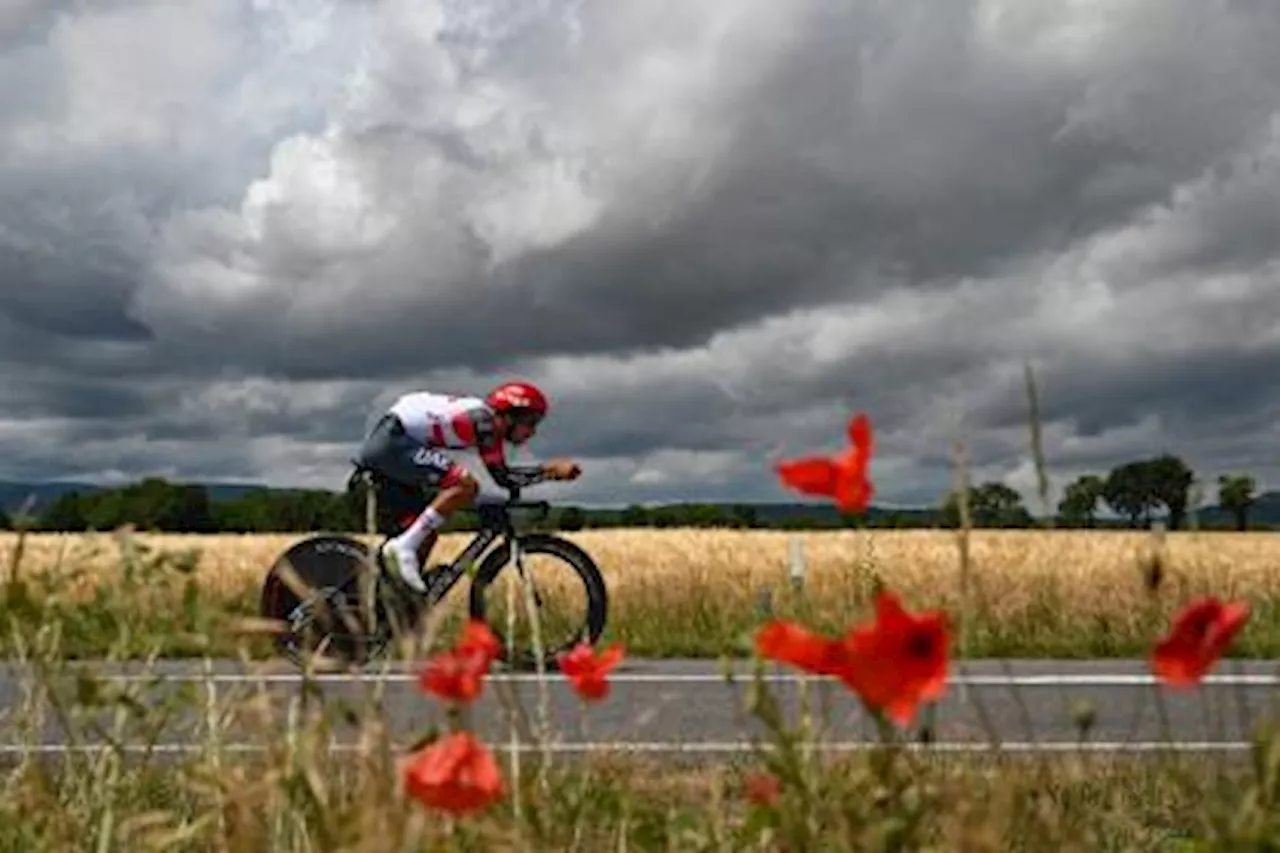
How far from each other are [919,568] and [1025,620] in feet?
19.3

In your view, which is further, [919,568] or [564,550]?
[919,568]

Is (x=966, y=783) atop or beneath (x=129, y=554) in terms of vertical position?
beneath

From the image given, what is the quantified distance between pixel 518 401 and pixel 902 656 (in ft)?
29.0

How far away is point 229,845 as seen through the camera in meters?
1.97

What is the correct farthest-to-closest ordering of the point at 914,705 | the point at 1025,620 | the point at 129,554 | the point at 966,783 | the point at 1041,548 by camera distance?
the point at 1041,548, the point at 1025,620, the point at 129,554, the point at 966,783, the point at 914,705

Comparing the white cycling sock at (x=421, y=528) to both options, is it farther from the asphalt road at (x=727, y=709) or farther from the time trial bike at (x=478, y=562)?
the asphalt road at (x=727, y=709)

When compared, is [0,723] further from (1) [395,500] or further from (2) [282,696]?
(2) [282,696]

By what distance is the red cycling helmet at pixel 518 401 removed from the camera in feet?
33.0

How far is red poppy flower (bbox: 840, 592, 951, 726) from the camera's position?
4.09 ft

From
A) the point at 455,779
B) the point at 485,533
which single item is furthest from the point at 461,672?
the point at 485,533

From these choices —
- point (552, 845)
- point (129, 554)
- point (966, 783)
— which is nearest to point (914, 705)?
point (966, 783)

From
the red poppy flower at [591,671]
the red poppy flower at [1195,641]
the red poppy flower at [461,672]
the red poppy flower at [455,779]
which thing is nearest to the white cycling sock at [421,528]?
the red poppy flower at [591,671]

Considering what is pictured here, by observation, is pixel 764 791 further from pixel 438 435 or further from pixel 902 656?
pixel 438 435

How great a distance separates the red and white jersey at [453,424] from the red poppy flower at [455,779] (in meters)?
8.58
